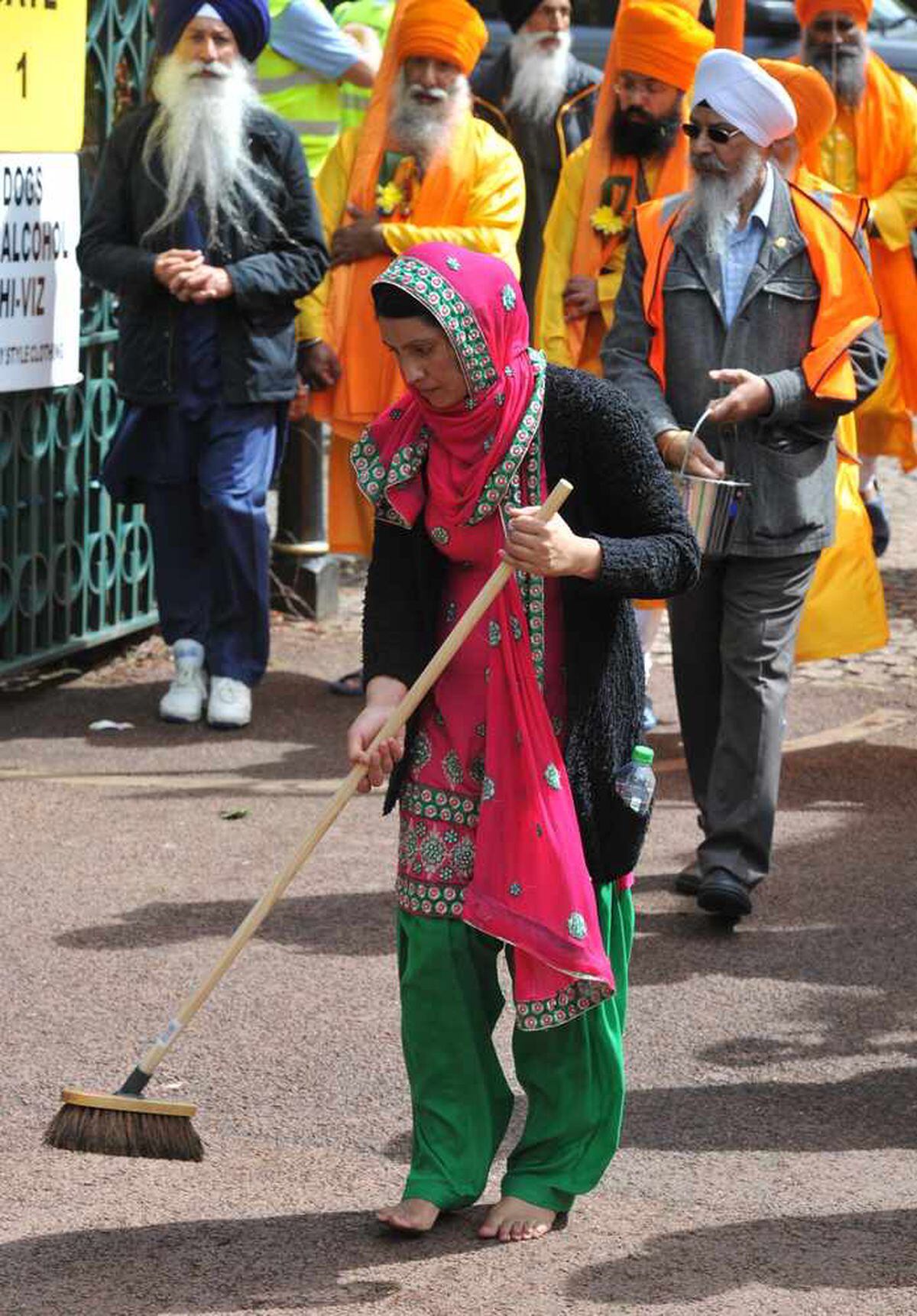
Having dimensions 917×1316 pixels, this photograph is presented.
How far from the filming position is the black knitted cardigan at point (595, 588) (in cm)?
421

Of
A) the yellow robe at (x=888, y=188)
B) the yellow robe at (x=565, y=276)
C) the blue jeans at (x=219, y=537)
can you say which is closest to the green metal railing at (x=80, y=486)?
the blue jeans at (x=219, y=537)

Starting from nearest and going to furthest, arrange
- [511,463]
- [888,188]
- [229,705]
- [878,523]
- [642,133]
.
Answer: [511,463] < [642,133] < [229,705] < [888,188] < [878,523]

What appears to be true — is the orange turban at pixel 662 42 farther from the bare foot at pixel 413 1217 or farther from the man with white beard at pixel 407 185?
the bare foot at pixel 413 1217

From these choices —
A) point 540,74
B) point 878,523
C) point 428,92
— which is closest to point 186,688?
point 428,92

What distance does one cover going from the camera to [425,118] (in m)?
8.22

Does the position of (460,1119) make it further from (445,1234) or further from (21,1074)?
(21,1074)

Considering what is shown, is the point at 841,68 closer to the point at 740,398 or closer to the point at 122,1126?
the point at 740,398

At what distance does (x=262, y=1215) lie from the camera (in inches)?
174

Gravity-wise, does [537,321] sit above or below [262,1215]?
above

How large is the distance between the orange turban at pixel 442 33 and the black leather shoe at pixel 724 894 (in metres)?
3.32

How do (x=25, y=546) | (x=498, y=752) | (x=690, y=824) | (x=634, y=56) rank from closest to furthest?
(x=498, y=752) < (x=690, y=824) < (x=634, y=56) < (x=25, y=546)

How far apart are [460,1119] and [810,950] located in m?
1.96

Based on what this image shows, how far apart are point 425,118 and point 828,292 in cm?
250

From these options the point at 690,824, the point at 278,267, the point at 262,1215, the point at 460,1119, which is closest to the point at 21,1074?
the point at 262,1215
